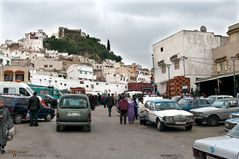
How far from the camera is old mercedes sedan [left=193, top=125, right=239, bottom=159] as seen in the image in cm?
601

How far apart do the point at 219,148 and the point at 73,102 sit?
12.6 metres

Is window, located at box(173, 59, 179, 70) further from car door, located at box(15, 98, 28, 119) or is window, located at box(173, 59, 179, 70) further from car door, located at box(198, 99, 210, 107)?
car door, located at box(15, 98, 28, 119)

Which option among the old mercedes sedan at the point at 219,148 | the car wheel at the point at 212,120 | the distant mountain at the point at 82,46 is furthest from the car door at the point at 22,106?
the distant mountain at the point at 82,46

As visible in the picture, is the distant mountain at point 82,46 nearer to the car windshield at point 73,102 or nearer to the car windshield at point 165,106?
the car windshield at point 165,106

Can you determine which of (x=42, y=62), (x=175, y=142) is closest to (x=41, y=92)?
(x=175, y=142)

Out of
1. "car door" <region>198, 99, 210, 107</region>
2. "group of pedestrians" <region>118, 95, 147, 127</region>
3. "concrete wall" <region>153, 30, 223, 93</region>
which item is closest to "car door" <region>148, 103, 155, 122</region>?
"group of pedestrians" <region>118, 95, 147, 127</region>

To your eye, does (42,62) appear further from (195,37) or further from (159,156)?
(159,156)

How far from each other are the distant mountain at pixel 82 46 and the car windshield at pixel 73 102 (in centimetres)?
13292

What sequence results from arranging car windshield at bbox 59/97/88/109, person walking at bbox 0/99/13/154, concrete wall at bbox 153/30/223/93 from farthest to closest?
concrete wall at bbox 153/30/223/93, car windshield at bbox 59/97/88/109, person walking at bbox 0/99/13/154

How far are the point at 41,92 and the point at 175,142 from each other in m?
35.5

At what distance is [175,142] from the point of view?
584 inches

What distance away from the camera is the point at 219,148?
633 centimetres

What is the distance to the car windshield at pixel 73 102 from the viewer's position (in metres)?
18.2

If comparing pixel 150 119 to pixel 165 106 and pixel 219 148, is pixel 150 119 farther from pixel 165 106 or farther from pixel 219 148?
pixel 219 148
